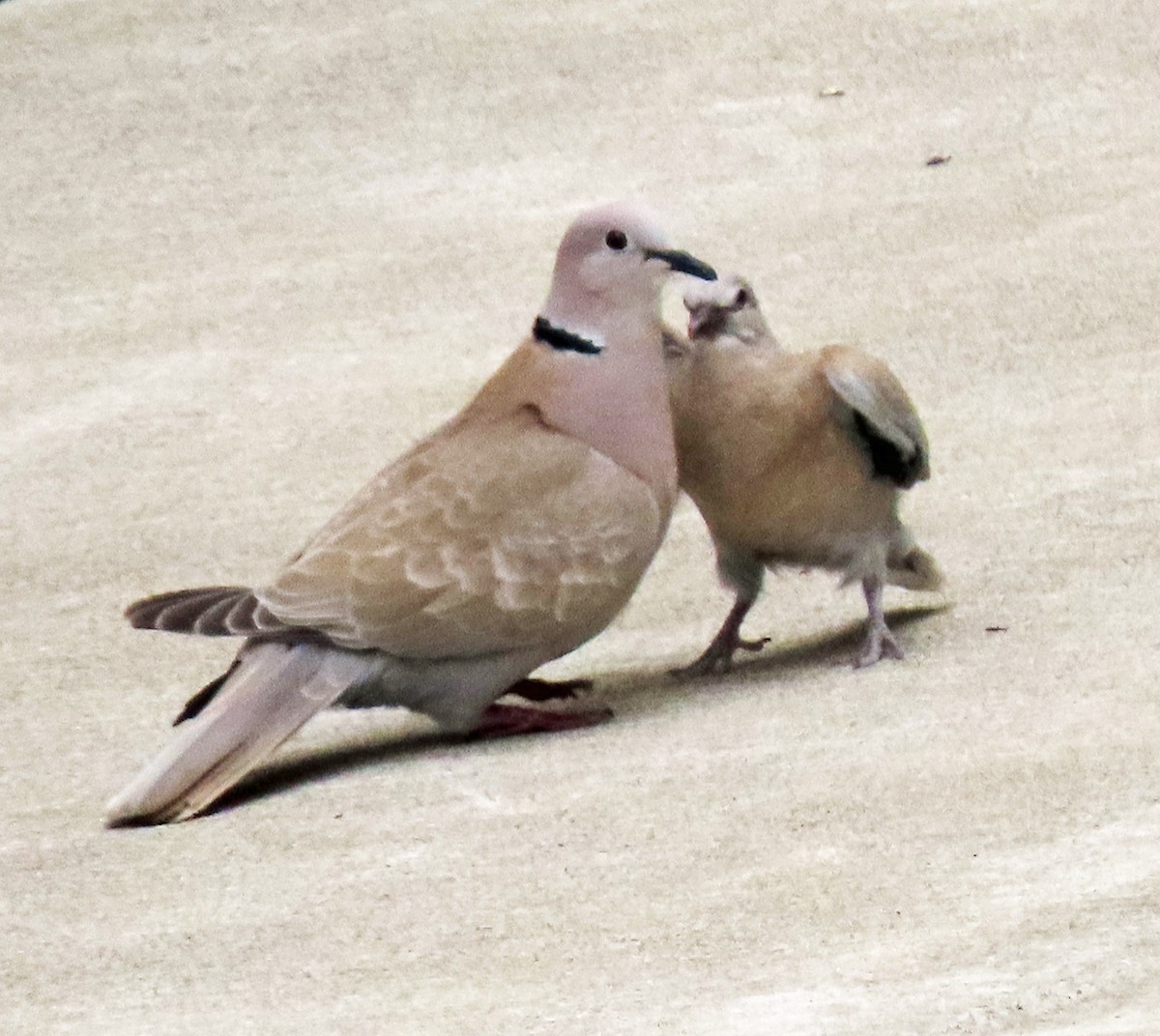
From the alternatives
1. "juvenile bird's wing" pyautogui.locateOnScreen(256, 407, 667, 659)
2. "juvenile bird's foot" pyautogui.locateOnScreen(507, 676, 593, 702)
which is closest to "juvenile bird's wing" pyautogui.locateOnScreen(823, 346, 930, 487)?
"juvenile bird's wing" pyautogui.locateOnScreen(256, 407, 667, 659)

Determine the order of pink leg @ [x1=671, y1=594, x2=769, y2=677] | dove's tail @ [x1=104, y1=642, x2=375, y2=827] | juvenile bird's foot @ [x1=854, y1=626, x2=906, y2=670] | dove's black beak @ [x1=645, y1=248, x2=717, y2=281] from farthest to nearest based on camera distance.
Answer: pink leg @ [x1=671, y1=594, x2=769, y2=677]
juvenile bird's foot @ [x1=854, y1=626, x2=906, y2=670]
dove's black beak @ [x1=645, y1=248, x2=717, y2=281]
dove's tail @ [x1=104, y1=642, x2=375, y2=827]

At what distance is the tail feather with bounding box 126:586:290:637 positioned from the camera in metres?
4.22

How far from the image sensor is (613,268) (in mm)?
4410

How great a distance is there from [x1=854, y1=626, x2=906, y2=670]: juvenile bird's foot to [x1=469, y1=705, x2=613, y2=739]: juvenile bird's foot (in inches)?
19.9

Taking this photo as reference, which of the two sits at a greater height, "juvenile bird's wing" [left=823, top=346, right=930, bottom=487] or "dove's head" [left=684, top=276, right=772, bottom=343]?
"dove's head" [left=684, top=276, right=772, bottom=343]

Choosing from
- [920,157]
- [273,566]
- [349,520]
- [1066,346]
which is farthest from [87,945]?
[920,157]

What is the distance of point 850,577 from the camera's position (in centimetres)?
481

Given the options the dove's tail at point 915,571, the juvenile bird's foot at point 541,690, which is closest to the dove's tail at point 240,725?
the juvenile bird's foot at point 541,690

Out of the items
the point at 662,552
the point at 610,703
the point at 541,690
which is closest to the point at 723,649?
the point at 610,703

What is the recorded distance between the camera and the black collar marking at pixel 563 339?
4.44 metres

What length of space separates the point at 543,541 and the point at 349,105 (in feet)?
16.3

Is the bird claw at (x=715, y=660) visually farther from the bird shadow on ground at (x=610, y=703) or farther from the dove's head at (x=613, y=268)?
the dove's head at (x=613, y=268)

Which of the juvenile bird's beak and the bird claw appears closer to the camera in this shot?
the juvenile bird's beak

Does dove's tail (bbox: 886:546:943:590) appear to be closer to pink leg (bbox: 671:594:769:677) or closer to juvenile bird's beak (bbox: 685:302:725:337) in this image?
pink leg (bbox: 671:594:769:677)
